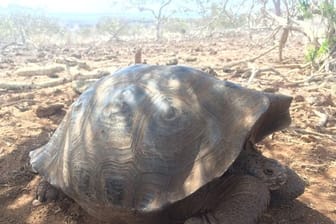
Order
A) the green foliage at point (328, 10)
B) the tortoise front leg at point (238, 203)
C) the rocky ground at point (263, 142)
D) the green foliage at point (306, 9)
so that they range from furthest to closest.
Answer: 1. the green foliage at point (306, 9)
2. the green foliage at point (328, 10)
3. the rocky ground at point (263, 142)
4. the tortoise front leg at point (238, 203)

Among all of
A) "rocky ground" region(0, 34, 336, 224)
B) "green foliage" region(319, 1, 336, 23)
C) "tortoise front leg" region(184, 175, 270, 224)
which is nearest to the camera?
"tortoise front leg" region(184, 175, 270, 224)

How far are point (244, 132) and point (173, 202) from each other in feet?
1.74

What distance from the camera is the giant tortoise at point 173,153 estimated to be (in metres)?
2.34

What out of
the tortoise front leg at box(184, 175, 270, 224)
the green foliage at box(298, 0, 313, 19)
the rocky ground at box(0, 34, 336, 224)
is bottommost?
the rocky ground at box(0, 34, 336, 224)

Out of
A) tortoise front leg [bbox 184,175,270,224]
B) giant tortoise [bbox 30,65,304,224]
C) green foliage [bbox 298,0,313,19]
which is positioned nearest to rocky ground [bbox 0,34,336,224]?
giant tortoise [bbox 30,65,304,224]

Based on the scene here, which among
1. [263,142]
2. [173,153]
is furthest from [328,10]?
[173,153]

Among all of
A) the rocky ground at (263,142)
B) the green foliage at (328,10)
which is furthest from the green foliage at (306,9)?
the rocky ground at (263,142)

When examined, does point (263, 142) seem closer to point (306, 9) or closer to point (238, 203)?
point (238, 203)

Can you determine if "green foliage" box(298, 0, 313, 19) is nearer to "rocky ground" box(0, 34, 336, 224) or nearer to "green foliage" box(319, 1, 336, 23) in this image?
"green foliage" box(319, 1, 336, 23)

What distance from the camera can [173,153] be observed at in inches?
93.7

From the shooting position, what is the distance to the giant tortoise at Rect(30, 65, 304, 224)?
2.34 m

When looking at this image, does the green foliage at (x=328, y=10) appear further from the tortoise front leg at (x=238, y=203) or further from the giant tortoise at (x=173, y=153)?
the tortoise front leg at (x=238, y=203)

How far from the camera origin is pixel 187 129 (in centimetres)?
242

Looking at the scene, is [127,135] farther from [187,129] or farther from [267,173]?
[267,173]
